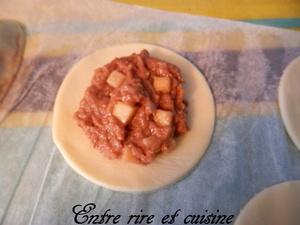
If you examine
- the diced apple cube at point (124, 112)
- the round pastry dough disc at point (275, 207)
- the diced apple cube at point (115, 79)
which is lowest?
the round pastry dough disc at point (275, 207)

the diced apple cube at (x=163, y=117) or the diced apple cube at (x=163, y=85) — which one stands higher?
the diced apple cube at (x=163, y=85)

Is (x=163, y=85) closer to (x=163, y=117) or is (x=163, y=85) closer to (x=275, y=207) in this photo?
(x=163, y=117)

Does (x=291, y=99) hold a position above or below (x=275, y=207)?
above

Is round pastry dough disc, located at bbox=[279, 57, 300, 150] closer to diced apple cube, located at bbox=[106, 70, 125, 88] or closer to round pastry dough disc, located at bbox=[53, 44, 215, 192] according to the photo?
round pastry dough disc, located at bbox=[53, 44, 215, 192]

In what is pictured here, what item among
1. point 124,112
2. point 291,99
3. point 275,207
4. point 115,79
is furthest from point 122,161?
point 291,99

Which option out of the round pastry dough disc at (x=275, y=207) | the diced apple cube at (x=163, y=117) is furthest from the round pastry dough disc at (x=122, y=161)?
the round pastry dough disc at (x=275, y=207)

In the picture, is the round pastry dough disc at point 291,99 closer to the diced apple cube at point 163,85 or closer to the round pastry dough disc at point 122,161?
the round pastry dough disc at point 122,161
